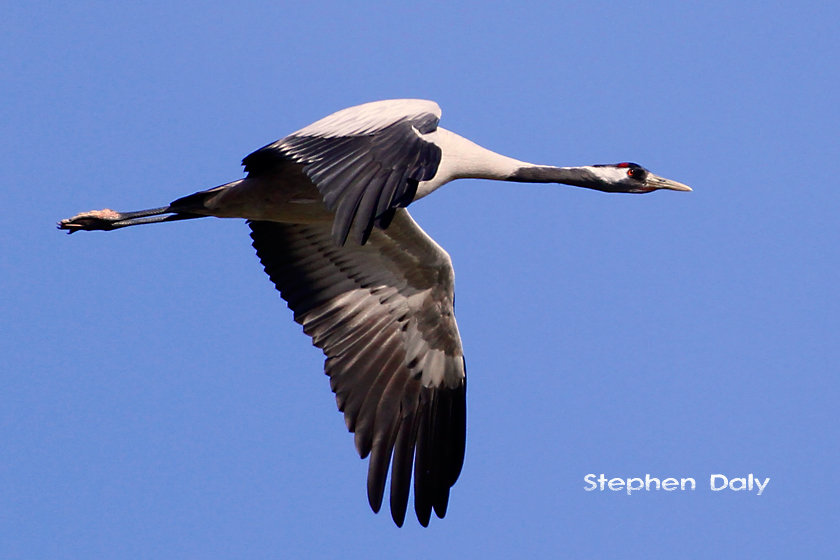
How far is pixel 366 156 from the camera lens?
7.99m

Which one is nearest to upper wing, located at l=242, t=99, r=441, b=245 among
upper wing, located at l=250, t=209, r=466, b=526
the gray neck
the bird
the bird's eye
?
the bird

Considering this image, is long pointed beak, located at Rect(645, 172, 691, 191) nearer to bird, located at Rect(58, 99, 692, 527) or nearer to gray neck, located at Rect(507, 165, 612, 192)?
bird, located at Rect(58, 99, 692, 527)

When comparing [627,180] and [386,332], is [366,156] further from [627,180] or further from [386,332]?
[627,180]

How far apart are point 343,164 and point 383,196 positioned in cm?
47

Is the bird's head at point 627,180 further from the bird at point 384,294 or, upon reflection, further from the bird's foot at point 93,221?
the bird's foot at point 93,221

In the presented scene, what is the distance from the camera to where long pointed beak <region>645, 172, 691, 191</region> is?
10.5 m

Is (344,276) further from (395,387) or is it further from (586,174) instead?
(586,174)

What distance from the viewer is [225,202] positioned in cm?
973

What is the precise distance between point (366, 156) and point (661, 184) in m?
3.37

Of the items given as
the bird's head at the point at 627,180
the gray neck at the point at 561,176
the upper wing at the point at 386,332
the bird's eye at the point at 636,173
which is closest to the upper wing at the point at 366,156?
the gray neck at the point at 561,176

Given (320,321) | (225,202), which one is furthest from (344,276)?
(225,202)

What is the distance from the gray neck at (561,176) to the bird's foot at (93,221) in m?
3.03

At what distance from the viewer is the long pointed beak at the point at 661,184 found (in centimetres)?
1053

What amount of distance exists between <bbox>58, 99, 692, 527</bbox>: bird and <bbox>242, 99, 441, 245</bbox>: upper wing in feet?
2.22
